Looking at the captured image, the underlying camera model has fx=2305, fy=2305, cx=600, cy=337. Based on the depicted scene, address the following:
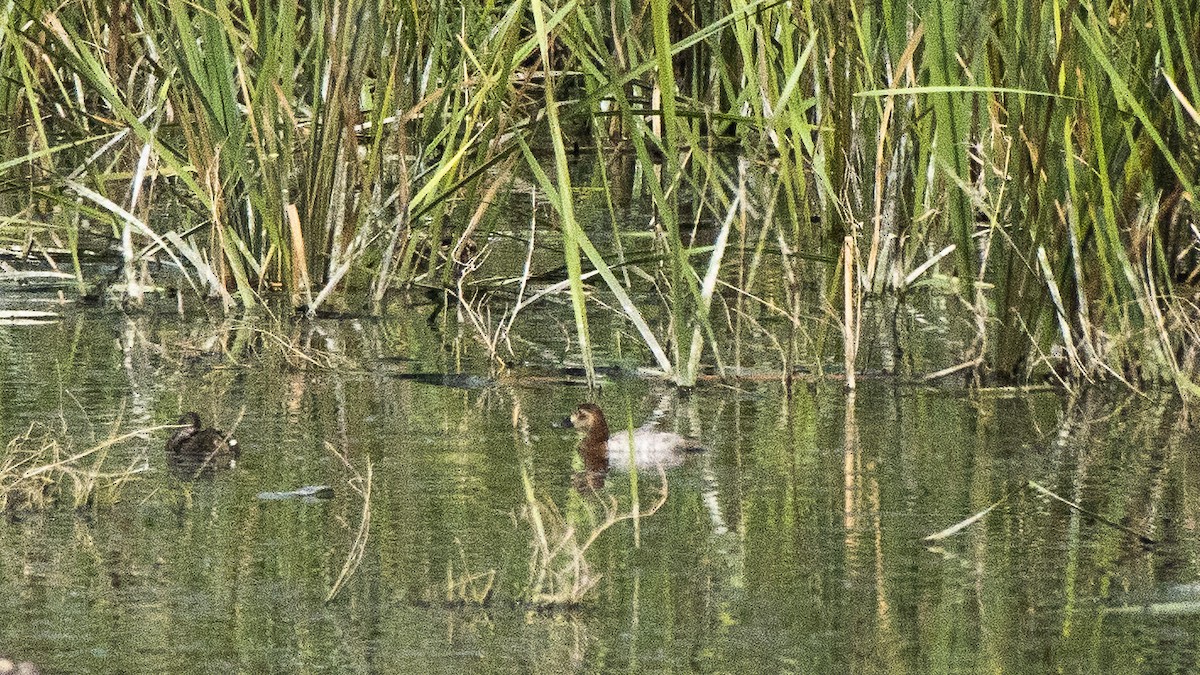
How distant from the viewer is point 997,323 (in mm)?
A: 4945

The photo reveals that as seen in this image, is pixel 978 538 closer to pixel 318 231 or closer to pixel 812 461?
pixel 812 461

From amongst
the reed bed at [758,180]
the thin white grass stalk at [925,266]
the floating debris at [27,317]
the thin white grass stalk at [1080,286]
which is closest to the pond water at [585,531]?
the thin white grass stalk at [1080,286]

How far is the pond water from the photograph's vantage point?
305cm

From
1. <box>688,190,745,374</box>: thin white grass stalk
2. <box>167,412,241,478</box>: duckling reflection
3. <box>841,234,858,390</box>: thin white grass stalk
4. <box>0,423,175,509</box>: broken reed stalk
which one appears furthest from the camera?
<box>841,234,858,390</box>: thin white grass stalk

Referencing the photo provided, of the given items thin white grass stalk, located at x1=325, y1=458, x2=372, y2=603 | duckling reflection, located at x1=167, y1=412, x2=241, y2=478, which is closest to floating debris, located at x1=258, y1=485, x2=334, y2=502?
duckling reflection, located at x1=167, y1=412, x2=241, y2=478

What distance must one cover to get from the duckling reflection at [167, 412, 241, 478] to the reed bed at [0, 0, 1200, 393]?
70cm

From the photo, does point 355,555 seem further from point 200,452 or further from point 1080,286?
point 1080,286

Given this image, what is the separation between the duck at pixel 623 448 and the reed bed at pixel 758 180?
21 cm

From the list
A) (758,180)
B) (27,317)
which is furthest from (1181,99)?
(27,317)

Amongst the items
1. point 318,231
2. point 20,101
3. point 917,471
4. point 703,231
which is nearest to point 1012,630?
point 917,471

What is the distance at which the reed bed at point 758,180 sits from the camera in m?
4.55

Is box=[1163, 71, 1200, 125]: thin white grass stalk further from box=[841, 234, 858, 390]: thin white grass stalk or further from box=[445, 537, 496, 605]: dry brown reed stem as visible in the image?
box=[445, 537, 496, 605]: dry brown reed stem

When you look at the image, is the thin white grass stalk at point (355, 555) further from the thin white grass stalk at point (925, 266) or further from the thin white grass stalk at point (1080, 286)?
the thin white grass stalk at point (925, 266)

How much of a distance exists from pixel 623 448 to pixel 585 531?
1.63 ft
